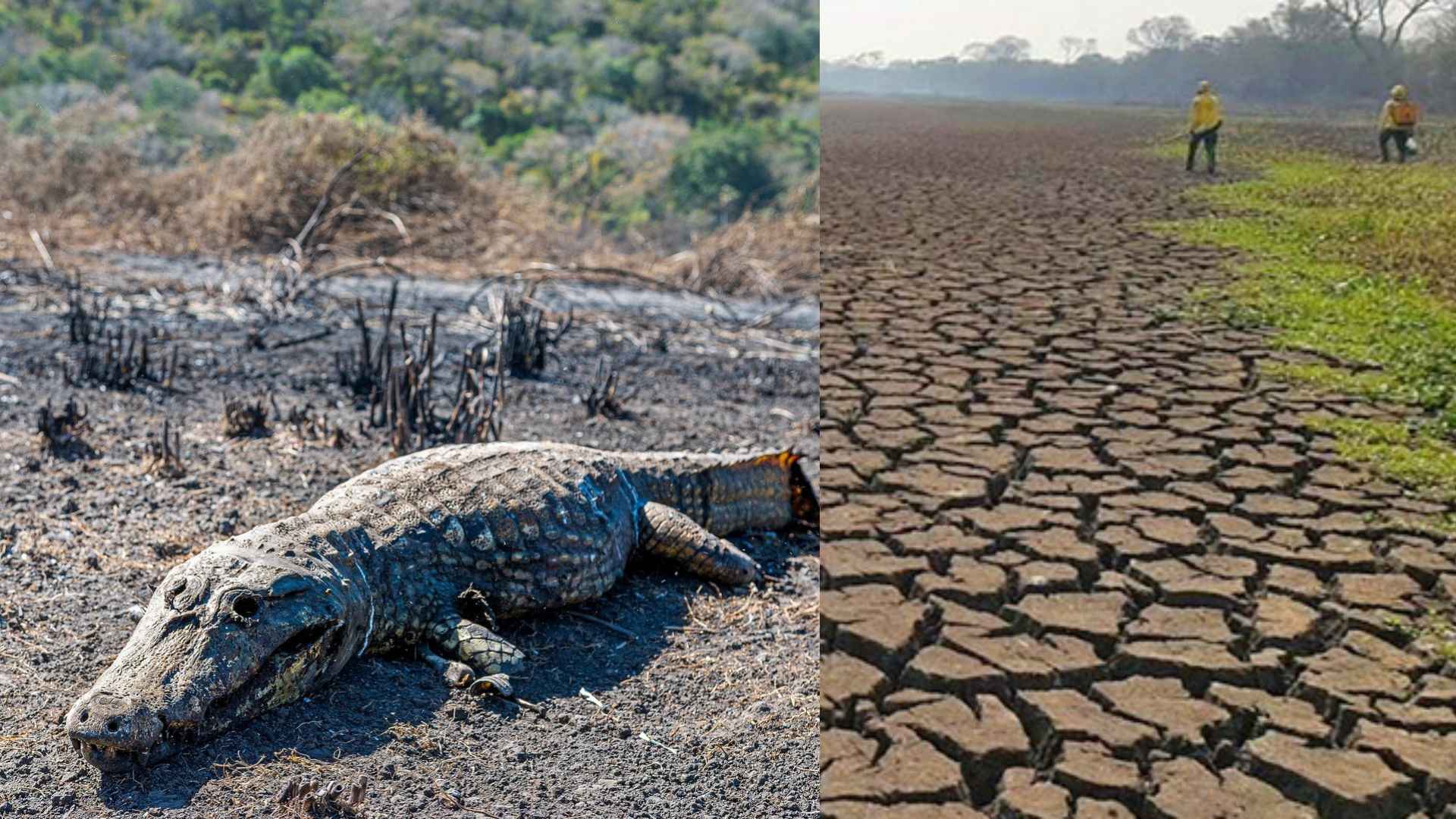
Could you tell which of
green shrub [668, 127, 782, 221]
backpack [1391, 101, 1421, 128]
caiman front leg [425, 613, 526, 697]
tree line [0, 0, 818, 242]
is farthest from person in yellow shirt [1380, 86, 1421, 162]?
green shrub [668, 127, 782, 221]

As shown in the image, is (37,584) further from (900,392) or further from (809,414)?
(809,414)

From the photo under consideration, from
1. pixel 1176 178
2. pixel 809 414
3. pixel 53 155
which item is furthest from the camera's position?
pixel 53 155

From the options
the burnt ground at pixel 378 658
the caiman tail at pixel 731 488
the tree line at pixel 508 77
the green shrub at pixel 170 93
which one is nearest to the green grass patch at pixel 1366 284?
the burnt ground at pixel 378 658

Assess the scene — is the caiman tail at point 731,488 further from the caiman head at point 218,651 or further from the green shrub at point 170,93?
the green shrub at point 170,93

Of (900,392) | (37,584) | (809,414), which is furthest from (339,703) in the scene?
(809,414)

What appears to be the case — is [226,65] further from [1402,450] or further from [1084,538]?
[1402,450]

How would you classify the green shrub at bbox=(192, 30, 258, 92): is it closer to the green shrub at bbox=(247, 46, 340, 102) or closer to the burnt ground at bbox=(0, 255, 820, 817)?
the green shrub at bbox=(247, 46, 340, 102)
